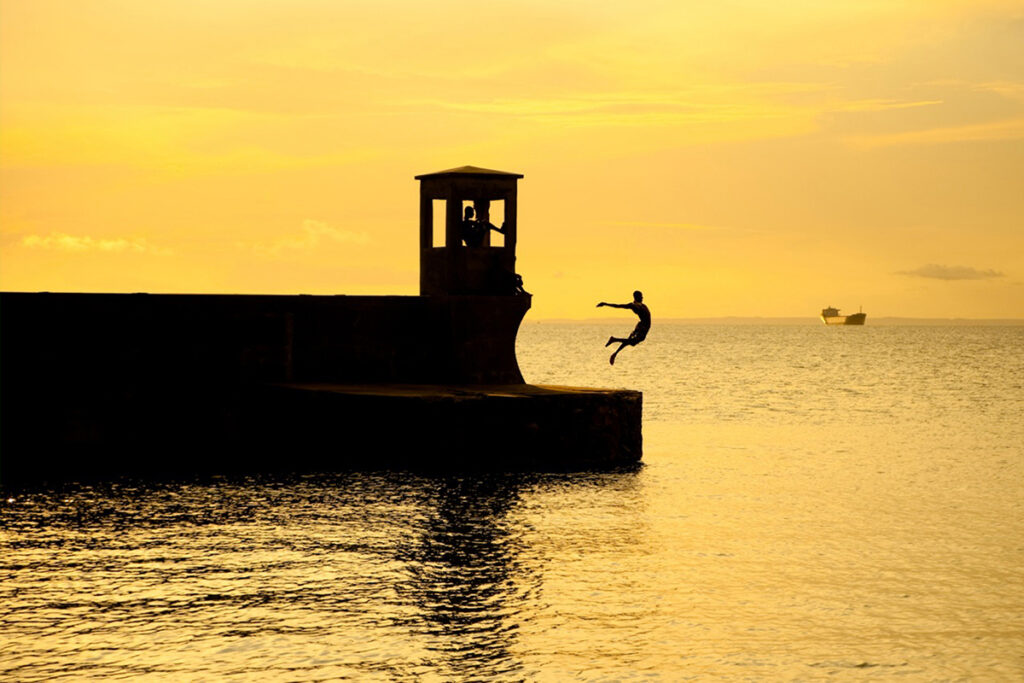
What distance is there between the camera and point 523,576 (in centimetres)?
1315

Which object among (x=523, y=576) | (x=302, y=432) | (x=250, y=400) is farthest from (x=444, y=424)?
(x=523, y=576)

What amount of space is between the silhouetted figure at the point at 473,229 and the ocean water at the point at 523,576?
5.24m

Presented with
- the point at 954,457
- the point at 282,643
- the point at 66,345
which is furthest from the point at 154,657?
the point at 954,457

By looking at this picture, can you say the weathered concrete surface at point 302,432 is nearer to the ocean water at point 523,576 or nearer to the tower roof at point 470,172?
the ocean water at point 523,576

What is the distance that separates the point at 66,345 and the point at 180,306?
1947mm

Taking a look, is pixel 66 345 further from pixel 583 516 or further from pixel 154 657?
pixel 154 657

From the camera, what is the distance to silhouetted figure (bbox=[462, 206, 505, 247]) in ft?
78.3

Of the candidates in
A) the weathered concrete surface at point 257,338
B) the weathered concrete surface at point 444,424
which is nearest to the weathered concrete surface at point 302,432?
the weathered concrete surface at point 444,424

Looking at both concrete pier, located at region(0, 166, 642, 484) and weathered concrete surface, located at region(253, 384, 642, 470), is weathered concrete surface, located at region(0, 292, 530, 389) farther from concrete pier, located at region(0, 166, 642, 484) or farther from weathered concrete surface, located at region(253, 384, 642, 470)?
weathered concrete surface, located at region(253, 384, 642, 470)

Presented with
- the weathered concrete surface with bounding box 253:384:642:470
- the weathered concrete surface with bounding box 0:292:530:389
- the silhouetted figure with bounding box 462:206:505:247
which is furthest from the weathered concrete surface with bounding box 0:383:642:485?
the silhouetted figure with bounding box 462:206:505:247

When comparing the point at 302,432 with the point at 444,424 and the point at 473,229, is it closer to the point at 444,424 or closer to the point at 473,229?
the point at 444,424

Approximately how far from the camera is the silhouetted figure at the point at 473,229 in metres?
23.9

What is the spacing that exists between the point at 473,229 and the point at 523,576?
38.4 feet

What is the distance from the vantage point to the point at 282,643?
10312mm
